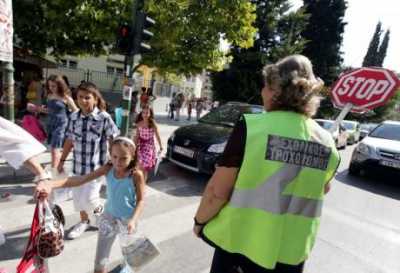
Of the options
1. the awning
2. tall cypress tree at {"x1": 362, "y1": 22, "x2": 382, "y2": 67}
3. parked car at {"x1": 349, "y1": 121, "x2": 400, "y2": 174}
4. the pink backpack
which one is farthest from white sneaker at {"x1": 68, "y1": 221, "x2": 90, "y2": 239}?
tall cypress tree at {"x1": 362, "y1": 22, "x2": 382, "y2": 67}

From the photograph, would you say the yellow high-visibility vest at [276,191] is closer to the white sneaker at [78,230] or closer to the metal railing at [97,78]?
the white sneaker at [78,230]

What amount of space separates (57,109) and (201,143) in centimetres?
260

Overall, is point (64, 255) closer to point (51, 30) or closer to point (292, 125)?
point (292, 125)

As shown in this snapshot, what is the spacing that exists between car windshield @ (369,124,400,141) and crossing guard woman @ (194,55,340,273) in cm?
832

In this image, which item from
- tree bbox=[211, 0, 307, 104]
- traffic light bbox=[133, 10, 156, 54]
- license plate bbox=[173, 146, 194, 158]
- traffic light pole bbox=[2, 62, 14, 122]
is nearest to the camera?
traffic light pole bbox=[2, 62, 14, 122]

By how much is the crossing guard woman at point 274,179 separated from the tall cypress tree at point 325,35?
29.8m

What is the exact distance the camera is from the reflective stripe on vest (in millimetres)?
1419

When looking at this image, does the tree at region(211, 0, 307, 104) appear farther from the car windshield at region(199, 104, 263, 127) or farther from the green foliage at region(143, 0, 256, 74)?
the car windshield at region(199, 104, 263, 127)

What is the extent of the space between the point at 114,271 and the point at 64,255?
0.59 metres

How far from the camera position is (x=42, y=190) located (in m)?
1.76

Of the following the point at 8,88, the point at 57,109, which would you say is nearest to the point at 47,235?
the point at 57,109

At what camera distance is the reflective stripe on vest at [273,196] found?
4.66 ft

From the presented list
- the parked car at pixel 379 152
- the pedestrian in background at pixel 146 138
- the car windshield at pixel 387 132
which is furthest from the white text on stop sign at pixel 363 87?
the car windshield at pixel 387 132

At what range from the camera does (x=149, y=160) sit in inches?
201
